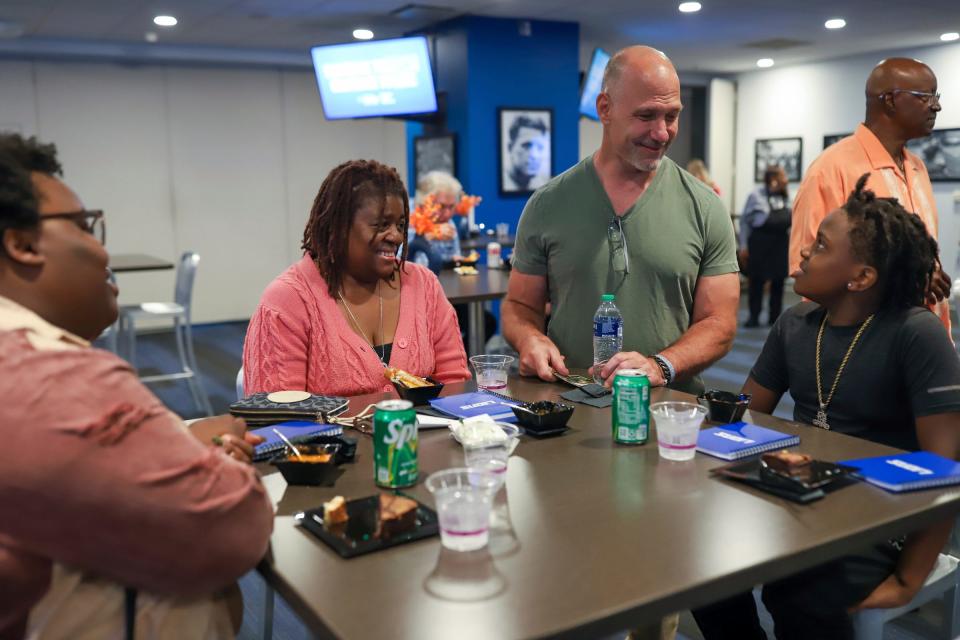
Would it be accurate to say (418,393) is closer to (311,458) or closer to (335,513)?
(311,458)

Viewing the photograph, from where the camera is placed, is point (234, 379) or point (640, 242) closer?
point (640, 242)

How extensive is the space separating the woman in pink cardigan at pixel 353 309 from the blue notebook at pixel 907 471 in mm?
Answer: 1174

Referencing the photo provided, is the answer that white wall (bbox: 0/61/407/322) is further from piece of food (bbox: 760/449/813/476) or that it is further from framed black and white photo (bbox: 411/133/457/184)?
piece of food (bbox: 760/449/813/476)

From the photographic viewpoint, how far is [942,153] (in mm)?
9086

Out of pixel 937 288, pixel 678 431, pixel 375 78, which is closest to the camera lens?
pixel 678 431

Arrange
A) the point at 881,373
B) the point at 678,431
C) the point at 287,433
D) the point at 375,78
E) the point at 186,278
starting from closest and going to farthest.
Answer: the point at 678,431 < the point at 287,433 < the point at 881,373 < the point at 186,278 < the point at 375,78

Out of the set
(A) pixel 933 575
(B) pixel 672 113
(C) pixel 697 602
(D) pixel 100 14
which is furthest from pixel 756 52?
(C) pixel 697 602

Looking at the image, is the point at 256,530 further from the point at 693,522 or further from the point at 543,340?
the point at 543,340

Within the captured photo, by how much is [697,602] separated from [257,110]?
8881 mm

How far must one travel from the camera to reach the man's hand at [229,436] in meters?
1.44

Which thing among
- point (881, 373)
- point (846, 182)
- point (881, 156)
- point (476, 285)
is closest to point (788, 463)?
point (881, 373)

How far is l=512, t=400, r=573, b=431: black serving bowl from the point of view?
1689 millimetres

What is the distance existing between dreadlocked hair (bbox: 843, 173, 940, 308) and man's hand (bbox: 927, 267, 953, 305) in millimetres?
49

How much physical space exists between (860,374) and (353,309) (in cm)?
127
